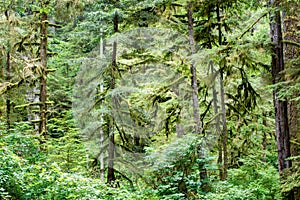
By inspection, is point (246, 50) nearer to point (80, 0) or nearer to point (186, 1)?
point (186, 1)

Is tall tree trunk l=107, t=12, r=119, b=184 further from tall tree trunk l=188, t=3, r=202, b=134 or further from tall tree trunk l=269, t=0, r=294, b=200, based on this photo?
tall tree trunk l=269, t=0, r=294, b=200

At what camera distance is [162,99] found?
9898 mm

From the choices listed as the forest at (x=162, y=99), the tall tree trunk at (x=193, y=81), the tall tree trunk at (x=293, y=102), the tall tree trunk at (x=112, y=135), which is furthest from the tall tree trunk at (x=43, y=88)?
the tall tree trunk at (x=293, y=102)

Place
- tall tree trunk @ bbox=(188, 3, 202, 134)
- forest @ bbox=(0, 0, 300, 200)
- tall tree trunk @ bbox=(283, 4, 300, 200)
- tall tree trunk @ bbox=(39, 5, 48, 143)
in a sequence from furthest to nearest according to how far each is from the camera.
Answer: tall tree trunk @ bbox=(39, 5, 48, 143) < tall tree trunk @ bbox=(188, 3, 202, 134) < tall tree trunk @ bbox=(283, 4, 300, 200) < forest @ bbox=(0, 0, 300, 200)

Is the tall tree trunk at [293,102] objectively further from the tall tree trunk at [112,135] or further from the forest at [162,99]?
the tall tree trunk at [112,135]

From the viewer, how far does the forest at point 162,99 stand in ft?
20.9

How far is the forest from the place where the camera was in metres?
6.36

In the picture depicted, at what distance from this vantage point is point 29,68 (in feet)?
33.9

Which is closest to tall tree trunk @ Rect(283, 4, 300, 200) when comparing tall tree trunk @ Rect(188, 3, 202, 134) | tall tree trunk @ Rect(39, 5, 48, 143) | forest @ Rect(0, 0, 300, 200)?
forest @ Rect(0, 0, 300, 200)

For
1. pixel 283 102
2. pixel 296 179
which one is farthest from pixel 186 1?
pixel 296 179

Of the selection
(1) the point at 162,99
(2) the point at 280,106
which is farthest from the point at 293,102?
(1) the point at 162,99

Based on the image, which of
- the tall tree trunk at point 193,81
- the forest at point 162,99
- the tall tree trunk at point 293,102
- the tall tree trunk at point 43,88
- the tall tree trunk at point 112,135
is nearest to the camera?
the forest at point 162,99

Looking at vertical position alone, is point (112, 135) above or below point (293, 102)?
below

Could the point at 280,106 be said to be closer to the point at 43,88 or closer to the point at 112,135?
the point at 112,135
